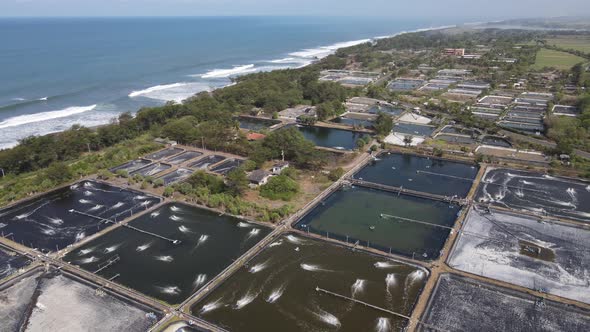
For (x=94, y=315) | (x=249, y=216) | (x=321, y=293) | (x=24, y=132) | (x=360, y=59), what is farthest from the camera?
(x=360, y=59)

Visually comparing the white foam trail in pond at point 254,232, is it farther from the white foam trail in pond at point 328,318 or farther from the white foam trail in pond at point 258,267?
the white foam trail in pond at point 328,318

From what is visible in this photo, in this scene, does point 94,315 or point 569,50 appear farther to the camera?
point 569,50

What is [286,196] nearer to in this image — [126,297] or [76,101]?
[126,297]

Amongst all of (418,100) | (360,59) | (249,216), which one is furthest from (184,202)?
(360,59)

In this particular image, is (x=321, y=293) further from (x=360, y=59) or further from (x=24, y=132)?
(x=360, y=59)

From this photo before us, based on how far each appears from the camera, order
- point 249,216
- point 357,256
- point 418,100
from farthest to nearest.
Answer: point 418,100, point 249,216, point 357,256

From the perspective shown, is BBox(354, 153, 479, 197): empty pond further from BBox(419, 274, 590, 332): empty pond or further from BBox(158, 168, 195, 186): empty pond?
BBox(158, 168, 195, 186): empty pond

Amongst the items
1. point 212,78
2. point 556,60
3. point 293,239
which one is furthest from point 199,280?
point 556,60
